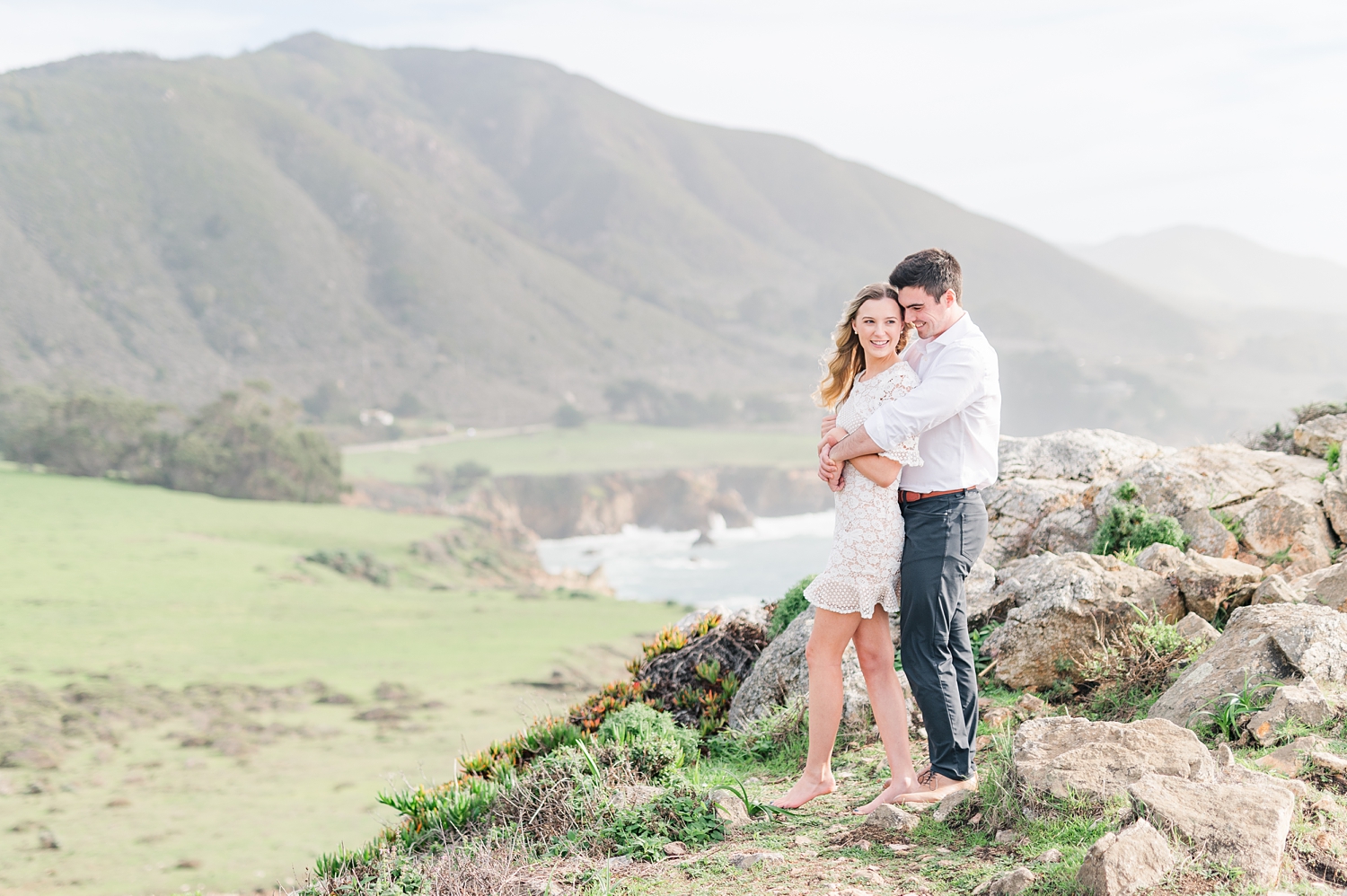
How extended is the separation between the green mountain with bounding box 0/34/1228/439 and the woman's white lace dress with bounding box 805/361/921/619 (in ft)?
263

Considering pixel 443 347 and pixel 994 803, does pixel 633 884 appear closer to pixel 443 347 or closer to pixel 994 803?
pixel 994 803

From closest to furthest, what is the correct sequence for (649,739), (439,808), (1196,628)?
(1196,628), (649,739), (439,808)

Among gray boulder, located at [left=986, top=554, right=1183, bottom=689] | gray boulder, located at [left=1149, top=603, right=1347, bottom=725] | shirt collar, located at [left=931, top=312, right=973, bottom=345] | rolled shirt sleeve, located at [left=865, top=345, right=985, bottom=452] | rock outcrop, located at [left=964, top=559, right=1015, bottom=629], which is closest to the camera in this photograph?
rolled shirt sleeve, located at [left=865, top=345, right=985, bottom=452]

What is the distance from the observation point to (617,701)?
224 inches

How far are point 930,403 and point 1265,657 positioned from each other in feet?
6.41

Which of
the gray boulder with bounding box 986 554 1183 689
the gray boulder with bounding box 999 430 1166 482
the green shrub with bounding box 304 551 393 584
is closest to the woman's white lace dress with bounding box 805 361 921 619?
the gray boulder with bounding box 986 554 1183 689

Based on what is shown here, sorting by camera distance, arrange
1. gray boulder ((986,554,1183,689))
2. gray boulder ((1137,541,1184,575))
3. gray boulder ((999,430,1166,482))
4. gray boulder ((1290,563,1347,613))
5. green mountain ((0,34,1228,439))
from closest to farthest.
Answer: gray boulder ((1290,563,1347,613))
gray boulder ((986,554,1183,689))
gray boulder ((1137,541,1184,575))
gray boulder ((999,430,1166,482))
green mountain ((0,34,1228,439))

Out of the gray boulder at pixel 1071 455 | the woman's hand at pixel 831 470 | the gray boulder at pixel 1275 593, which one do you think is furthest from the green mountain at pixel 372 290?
the gray boulder at pixel 1275 593

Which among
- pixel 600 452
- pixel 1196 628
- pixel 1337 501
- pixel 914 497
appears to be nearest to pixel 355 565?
→ pixel 1337 501

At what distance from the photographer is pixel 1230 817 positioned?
8.32 ft

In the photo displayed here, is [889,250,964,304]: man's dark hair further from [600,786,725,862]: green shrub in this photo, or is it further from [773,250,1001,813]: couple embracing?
[600,786,725,862]: green shrub

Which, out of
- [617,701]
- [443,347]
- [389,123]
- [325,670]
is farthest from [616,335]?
[617,701]

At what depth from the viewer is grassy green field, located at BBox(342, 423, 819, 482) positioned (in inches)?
2817

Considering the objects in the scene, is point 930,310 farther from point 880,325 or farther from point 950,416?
point 950,416
